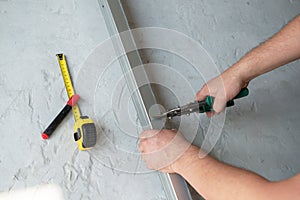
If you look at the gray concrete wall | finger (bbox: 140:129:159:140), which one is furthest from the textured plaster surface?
finger (bbox: 140:129:159:140)

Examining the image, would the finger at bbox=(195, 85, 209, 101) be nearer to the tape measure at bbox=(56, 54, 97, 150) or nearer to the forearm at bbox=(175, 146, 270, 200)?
the forearm at bbox=(175, 146, 270, 200)

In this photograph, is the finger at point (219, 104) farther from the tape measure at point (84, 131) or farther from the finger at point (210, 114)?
the tape measure at point (84, 131)

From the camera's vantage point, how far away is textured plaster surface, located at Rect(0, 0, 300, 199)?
3.46 feet

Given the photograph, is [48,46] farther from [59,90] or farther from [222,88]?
[222,88]

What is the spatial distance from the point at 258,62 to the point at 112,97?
1.40 feet

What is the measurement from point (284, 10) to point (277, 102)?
38 cm

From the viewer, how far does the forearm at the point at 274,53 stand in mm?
1021

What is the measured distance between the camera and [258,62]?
1.07m

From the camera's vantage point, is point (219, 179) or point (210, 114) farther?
point (210, 114)

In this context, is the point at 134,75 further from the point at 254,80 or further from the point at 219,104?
the point at 254,80

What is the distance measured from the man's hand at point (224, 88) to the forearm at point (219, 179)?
152mm

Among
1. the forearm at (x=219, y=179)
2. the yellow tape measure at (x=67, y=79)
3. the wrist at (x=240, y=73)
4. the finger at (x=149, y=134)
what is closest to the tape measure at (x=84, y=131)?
the yellow tape measure at (x=67, y=79)

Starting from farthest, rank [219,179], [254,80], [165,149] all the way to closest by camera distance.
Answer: [254,80] < [165,149] < [219,179]

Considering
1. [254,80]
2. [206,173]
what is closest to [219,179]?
[206,173]
